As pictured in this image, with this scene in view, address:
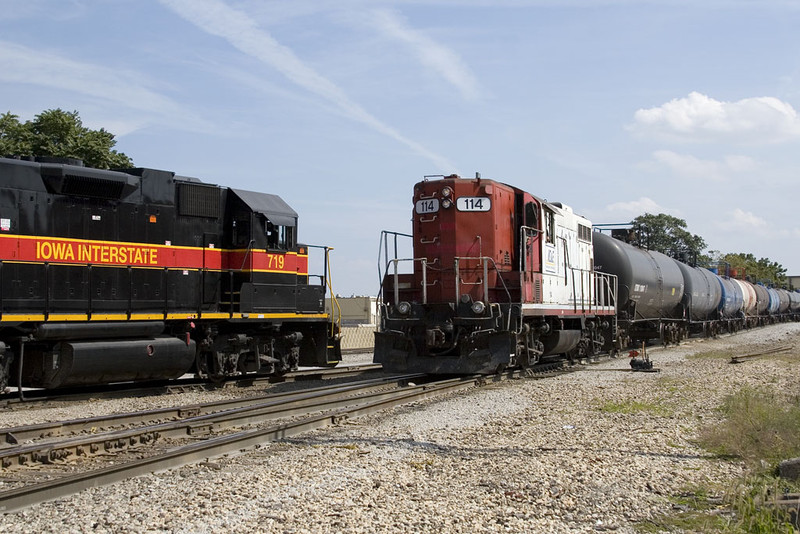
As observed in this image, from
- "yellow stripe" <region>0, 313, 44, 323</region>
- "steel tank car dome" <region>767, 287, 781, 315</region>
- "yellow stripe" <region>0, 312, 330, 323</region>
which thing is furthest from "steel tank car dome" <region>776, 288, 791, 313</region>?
"yellow stripe" <region>0, 313, 44, 323</region>

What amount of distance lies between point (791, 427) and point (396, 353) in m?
7.07

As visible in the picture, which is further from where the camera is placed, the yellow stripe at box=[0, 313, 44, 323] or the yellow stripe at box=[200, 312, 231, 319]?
the yellow stripe at box=[200, 312, 231, 319]

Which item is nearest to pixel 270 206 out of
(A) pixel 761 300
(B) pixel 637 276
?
(B) pixel 637 276

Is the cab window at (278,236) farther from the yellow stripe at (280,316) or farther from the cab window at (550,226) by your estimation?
the cab window at (550,226)

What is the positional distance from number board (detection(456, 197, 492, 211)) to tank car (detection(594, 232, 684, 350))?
7.72 metres

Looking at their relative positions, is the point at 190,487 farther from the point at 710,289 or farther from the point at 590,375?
the point at 710,289

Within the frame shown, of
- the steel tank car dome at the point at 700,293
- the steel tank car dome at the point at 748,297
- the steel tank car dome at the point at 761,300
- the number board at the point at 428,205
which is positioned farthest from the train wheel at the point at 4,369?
the steel tank car dome at the point at 761,300

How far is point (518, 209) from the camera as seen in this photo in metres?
14.6

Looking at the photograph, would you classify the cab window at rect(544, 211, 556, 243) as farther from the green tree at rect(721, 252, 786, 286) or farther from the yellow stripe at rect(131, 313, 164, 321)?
the green tree at rect(721, 252, 786, 286)

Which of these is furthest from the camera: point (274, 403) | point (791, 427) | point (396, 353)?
point (396, 353)

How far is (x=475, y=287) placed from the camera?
1370cm

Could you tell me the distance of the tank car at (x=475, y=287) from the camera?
13.0 meters

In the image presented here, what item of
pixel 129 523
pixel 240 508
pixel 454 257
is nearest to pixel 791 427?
pixel 240 508

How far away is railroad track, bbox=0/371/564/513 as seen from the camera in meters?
5.86
